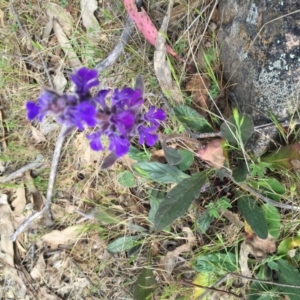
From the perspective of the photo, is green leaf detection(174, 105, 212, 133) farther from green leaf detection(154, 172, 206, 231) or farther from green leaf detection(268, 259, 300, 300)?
green leaf detection(268, 259, 300, 300)

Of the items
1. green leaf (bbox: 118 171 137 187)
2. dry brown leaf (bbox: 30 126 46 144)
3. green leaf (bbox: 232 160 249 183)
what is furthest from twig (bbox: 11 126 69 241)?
green leaf (bbox: 232 160 249 183)

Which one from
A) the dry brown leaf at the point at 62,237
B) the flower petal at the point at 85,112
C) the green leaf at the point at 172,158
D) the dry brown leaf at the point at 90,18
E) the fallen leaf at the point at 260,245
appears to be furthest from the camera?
the dry brown leaf at the point at 62,237

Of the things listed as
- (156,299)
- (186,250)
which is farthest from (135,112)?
(156,299)

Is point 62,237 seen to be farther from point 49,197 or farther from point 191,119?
point 191,119

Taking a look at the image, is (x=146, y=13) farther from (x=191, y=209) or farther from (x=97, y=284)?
(x=97, y=284)

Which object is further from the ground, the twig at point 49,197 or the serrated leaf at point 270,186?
the twig at point 49,197

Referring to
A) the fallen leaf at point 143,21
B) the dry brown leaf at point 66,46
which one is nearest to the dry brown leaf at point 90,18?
the dry brown leaf at point 66,46

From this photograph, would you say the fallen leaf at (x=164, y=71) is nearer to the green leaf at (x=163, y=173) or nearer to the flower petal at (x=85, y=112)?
the green leaf at (x=163, y=173)

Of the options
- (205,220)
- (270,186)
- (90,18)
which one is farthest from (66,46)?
(270,186)
